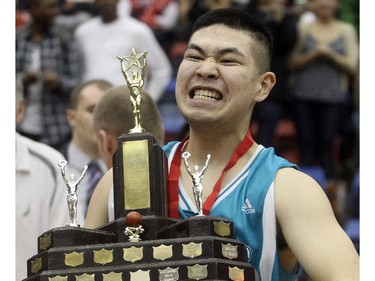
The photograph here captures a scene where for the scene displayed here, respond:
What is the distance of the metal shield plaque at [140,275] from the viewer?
315 inches

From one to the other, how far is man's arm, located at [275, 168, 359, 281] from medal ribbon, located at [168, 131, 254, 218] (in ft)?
1.14

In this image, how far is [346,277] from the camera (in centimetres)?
837

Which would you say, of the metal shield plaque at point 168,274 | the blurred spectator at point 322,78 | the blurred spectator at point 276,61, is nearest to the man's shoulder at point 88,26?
the blurred spectator at point 276,61

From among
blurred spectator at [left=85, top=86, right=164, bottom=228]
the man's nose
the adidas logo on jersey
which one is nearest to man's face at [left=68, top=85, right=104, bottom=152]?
blurred spectator at [left=85, top=86, right=164, bottom=228]

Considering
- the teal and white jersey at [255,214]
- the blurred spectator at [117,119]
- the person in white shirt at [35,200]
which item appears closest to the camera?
the teal and white jersey at [255,214]

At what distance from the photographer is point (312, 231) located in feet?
28.2

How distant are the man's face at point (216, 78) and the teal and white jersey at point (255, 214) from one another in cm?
40

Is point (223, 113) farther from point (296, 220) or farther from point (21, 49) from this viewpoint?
point (21, 49)

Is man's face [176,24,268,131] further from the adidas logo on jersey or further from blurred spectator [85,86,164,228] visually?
blurred spectator [85,86,164,228]

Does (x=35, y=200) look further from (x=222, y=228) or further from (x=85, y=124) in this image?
(x=222, y=228)

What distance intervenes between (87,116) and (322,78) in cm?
534

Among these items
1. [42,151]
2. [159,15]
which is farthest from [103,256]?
[159,15]

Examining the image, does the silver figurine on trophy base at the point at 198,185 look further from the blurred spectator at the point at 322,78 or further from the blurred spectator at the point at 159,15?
the blurred spectator at the point at 159,15

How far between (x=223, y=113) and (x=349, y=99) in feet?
32.9
